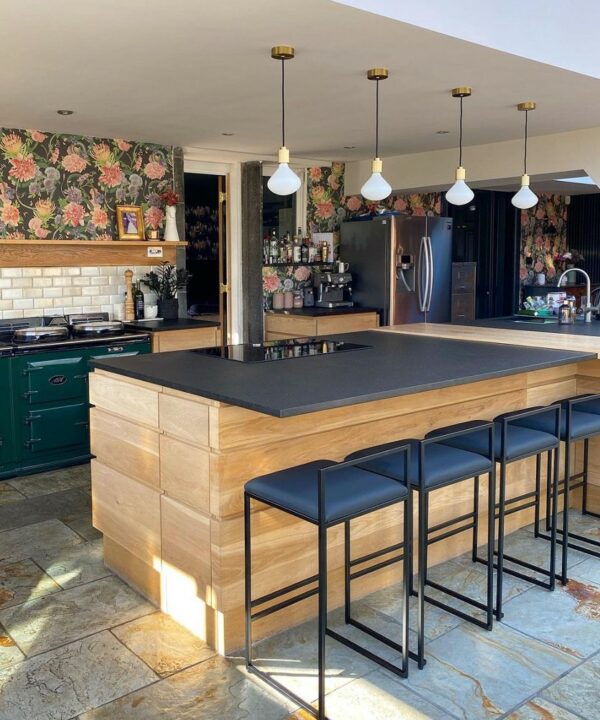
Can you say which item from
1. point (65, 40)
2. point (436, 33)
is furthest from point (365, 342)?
point (65, 40)

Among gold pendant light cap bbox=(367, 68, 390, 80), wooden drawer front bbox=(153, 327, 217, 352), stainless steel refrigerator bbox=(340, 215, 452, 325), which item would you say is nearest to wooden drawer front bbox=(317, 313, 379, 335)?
stainless steel refrigerator bbox=(340, 215, 452, 325)

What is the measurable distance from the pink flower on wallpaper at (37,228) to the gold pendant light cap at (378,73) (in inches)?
110

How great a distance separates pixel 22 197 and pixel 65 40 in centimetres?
232

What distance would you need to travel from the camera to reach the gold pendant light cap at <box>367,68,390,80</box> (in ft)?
12.2

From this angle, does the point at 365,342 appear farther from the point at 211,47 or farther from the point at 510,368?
the point at 211,47

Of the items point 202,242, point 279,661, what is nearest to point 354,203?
point 202,242

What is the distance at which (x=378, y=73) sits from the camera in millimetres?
3742

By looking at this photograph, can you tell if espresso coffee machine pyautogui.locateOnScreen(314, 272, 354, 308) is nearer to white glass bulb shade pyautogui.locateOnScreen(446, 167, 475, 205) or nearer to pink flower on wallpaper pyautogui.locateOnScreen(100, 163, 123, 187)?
pink flower on wallpaper pyautogui.locateOnScreen(100, 163, 123, 187)

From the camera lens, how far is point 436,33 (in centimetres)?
315

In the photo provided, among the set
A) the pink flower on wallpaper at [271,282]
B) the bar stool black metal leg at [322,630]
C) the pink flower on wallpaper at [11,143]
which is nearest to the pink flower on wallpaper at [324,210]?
the pink flower on wallpaper at [271,282]

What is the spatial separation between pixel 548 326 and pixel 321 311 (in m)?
2.46

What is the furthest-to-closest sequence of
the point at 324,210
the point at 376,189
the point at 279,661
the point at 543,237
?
the point at 543,237
the point at 324,210
the point at 376,189
the point at 279,661

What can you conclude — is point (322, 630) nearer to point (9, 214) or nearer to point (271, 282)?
point (9, 214)

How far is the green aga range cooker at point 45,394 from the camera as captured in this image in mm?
4711
